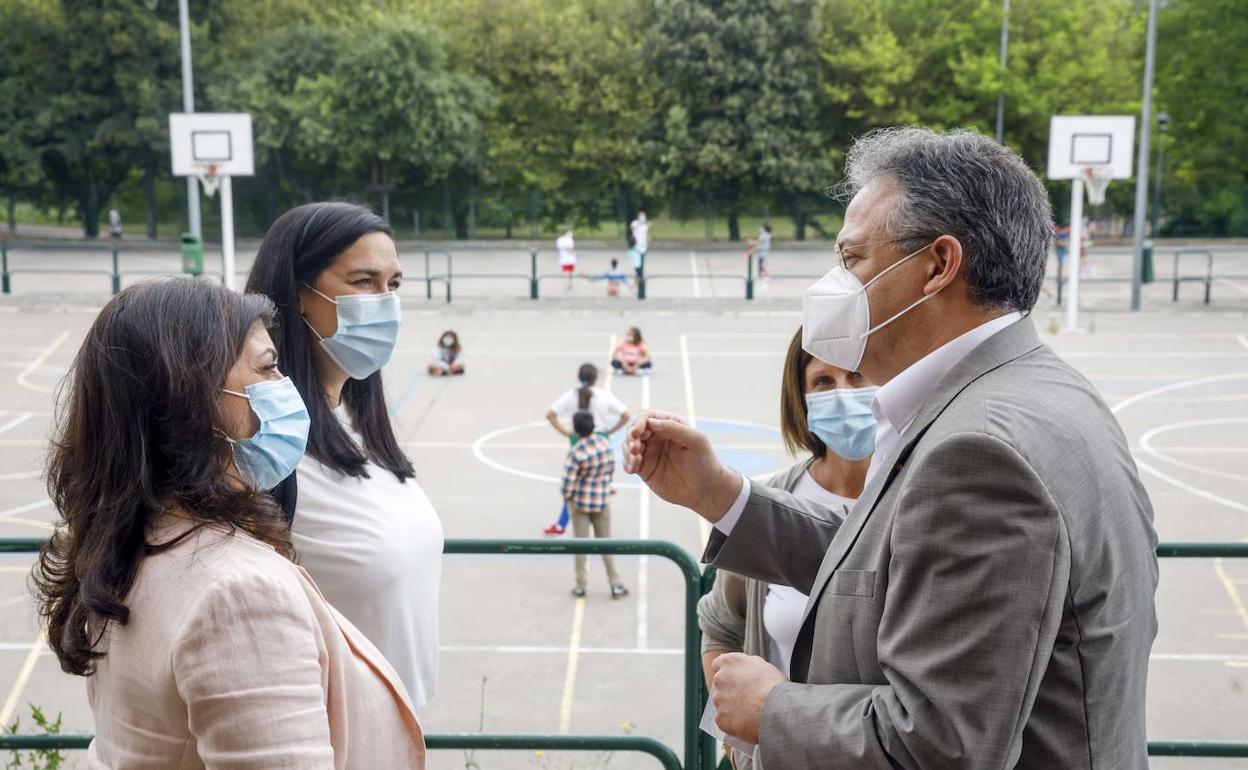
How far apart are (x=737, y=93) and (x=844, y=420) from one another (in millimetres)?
39203

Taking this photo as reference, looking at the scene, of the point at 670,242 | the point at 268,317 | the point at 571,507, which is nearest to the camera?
the point at 268,317

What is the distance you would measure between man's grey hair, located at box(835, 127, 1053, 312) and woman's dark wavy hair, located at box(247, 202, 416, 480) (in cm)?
151

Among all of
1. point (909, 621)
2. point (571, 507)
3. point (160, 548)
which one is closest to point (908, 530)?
point (909, 621)

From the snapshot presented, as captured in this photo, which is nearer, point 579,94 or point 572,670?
point 572,670

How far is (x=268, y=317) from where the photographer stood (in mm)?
2428

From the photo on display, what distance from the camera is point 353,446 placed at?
3104 millimetres

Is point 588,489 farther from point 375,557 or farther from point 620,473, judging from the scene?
point 375,557

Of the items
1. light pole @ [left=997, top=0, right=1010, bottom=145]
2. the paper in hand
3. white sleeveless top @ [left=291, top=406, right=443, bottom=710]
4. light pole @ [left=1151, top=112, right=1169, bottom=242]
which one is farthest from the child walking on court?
the paper in hand

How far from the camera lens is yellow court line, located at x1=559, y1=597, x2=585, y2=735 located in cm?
772

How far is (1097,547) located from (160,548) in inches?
55.4

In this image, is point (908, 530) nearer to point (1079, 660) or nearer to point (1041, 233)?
point (1079, 660)

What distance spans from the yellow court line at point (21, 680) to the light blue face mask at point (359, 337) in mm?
5008

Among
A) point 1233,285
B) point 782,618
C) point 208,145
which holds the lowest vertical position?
point 1233,285

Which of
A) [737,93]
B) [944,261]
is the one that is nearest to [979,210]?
[944,261]
